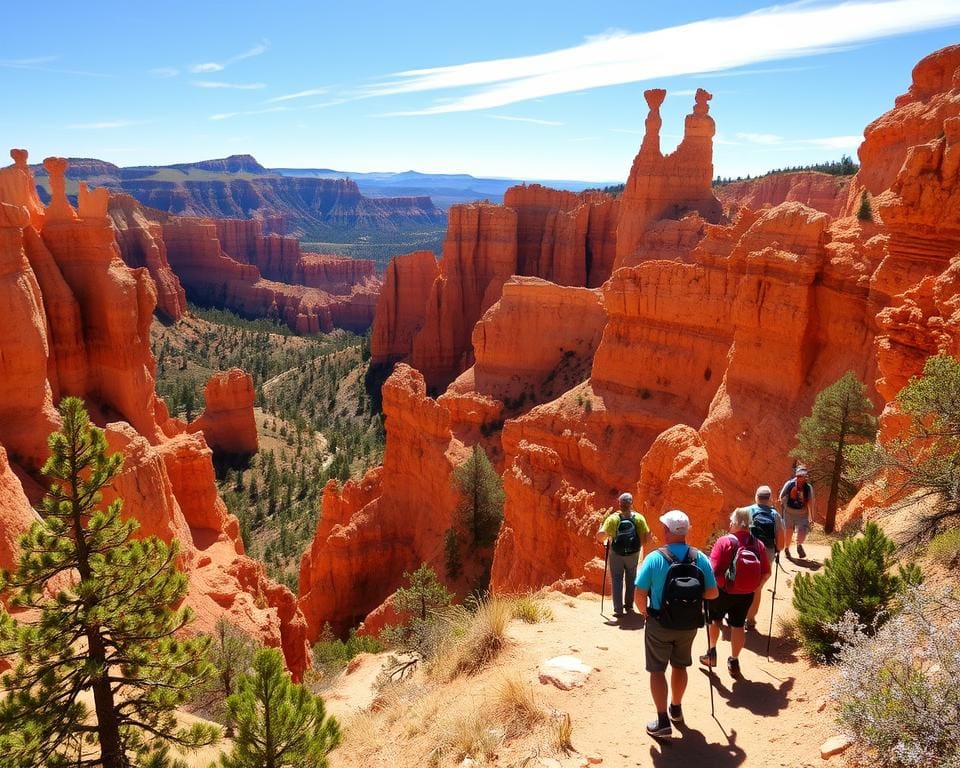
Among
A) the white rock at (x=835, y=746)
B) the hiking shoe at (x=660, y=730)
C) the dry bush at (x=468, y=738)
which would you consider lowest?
the dry bush at (x=468, y=738)

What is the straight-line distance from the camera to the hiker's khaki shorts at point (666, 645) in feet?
21.3

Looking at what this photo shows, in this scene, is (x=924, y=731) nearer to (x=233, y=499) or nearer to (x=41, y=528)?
(x=41, y=528)

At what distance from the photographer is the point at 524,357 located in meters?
37.3

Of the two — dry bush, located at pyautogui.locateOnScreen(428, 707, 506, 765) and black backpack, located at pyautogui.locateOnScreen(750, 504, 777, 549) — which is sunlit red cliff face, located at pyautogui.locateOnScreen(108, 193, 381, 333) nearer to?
dry bush, located at pyautogui.locateOnScreen(428, 707, 506, 765)

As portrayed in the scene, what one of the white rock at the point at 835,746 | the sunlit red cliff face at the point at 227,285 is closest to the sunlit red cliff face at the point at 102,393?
the white rock at the point at 835,746

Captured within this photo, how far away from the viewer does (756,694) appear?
725cm

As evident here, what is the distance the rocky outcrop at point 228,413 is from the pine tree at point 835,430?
125ft

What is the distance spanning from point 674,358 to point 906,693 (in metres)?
19.7

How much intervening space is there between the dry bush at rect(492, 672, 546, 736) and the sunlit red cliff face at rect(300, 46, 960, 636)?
24.5 ft

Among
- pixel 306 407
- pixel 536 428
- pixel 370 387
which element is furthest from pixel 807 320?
pixel 306 407

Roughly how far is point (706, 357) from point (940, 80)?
1836 cm

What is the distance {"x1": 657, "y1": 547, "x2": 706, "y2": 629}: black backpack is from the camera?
6336mm

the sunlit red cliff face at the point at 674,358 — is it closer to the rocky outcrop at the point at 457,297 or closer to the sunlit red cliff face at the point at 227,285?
the rocky outcrop at the point at 457,297

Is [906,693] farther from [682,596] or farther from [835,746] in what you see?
[682,596]
